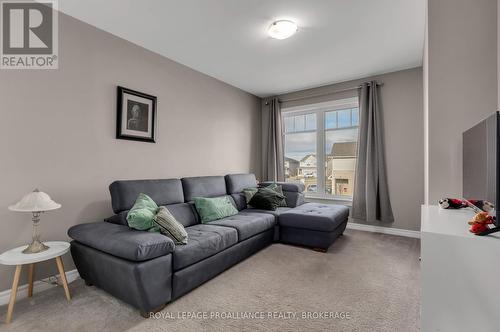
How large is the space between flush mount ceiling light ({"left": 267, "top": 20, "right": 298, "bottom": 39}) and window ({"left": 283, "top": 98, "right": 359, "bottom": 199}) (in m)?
2.19

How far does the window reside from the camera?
4.44m

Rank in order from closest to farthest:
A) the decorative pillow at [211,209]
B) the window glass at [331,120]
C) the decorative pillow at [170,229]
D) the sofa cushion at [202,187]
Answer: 1. the decorative pillow at [170,229]
2. the decorative pillow at [211,209]
3. the sofa cushion at [202,187]
4. the window glass at [331,120]

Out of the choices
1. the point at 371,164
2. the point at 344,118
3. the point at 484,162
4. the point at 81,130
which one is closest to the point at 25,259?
the point at 81,130

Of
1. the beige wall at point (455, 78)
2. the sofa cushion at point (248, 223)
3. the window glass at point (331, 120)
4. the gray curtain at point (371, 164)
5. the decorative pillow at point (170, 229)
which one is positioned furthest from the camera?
the window glass at point (331, 120)

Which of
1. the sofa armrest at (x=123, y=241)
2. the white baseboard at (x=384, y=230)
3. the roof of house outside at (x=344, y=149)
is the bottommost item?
the white baseboard at (x=384, y=230)

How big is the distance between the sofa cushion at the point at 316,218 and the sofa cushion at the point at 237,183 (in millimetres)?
907

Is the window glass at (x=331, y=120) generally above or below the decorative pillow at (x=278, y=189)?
above

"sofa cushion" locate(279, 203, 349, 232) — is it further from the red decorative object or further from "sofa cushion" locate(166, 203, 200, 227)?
the red decorative object

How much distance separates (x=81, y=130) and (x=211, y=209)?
1658 mm

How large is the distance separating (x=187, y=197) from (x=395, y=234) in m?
3.28

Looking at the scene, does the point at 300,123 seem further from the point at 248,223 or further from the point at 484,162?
the point at 484,162

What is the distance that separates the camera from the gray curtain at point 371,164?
3904mm

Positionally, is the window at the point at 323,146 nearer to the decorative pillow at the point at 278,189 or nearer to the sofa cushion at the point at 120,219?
the decorative pillow at the point at 278,189

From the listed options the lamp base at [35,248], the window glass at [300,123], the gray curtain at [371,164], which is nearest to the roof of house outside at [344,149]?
the gray curtain at [371,164]
